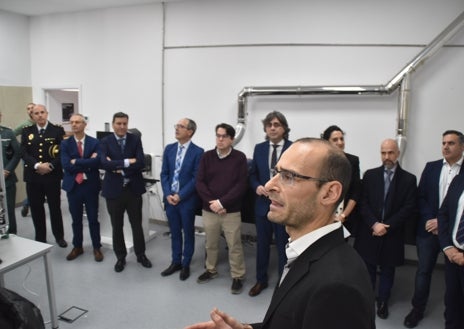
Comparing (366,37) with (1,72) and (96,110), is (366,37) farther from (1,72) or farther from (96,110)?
(1,72)

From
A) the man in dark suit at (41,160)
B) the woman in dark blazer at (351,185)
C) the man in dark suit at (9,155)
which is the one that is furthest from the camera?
the man in dark suit at (9,155)

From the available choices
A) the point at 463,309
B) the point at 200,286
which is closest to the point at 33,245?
the point at 200,286

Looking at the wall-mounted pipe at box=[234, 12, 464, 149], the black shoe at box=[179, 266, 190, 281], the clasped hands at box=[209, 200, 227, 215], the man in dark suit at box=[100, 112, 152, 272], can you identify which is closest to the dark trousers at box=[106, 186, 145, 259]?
the man in dark suit at box=[100, 112, 152, 272]

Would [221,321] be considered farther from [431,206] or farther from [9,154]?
[9,154]

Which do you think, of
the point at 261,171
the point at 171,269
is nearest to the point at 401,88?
the point at 261,171

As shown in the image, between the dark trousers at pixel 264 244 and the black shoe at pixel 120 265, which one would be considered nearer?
the dark trousers at pixel 264 244

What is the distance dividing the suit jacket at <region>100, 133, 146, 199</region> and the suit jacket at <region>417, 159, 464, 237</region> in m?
2.58

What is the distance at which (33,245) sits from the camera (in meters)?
2.47

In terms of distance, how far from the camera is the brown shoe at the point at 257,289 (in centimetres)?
322

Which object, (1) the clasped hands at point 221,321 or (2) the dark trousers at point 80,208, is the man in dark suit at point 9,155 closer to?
(2) the dark trousers at point 80,208

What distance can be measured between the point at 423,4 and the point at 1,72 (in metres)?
5.78

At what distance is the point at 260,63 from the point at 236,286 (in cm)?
260

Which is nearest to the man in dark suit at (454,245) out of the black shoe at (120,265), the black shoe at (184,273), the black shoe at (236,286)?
the black shoe at (236,286)

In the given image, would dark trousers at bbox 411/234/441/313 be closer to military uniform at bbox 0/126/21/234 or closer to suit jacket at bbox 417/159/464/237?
suit jacket at bbox 417/159/464/237
